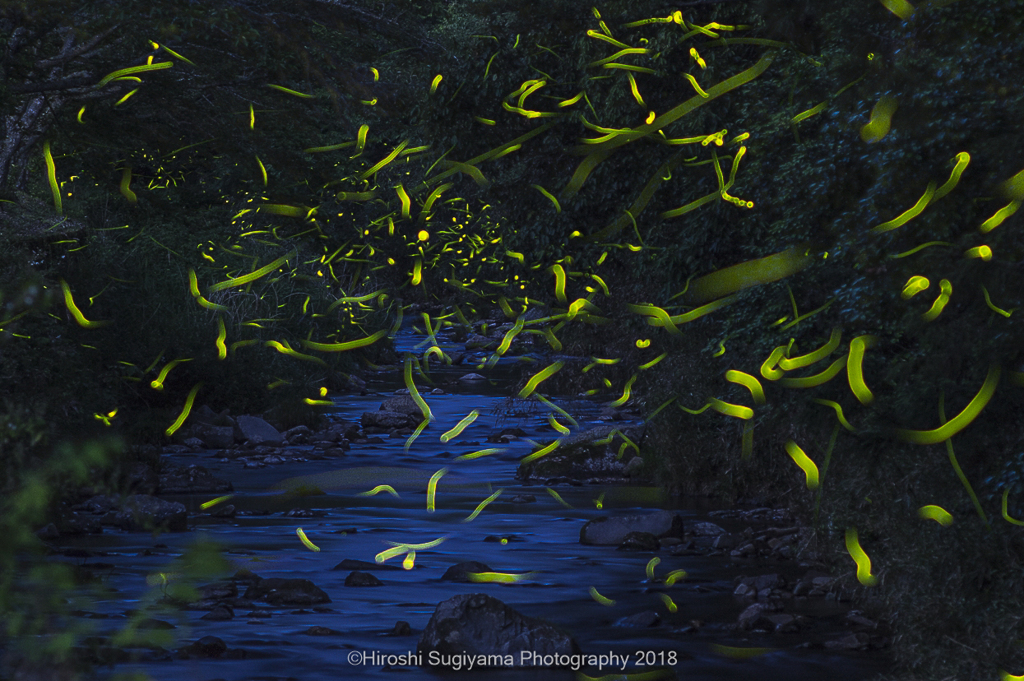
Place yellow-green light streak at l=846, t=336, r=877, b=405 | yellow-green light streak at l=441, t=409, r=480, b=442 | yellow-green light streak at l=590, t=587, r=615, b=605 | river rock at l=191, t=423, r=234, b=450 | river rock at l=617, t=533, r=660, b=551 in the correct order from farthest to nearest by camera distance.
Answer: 1. yellow-green light streak at l=441, t=409, r=480, b=442
2. river rock at l=191, t=423, r=234, b=450
3. river rock at l=617, t=533, r=660, b=551
4. yellow-green light streak at l=590, t=587, r=615, b=605
5. yellow-green light streak at l=846, t=336, r=877, b=405

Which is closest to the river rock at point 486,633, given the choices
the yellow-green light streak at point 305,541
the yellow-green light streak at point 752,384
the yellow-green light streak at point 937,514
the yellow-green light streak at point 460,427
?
the yellow-green light streak at point 752,384

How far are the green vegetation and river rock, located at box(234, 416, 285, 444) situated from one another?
43.7 inches

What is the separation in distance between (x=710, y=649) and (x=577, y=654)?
1.29 metres

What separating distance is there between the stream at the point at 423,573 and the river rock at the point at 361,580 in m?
0.17

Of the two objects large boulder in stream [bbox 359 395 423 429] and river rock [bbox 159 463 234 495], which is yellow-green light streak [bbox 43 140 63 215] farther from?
large boulder in stream [bbox 359 395 423 429]

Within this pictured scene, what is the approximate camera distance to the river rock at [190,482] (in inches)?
661

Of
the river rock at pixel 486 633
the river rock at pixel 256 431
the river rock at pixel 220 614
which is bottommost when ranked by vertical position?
the river rock at pixel 256 431

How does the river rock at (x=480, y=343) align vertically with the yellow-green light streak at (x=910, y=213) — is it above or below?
below

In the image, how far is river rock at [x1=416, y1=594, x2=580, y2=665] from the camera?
9.27 metres

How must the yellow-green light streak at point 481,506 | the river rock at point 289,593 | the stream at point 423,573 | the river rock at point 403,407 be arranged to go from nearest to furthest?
the stream at point 423,573, the river rock at point 289,593, the yellow-green light streak at point 481,506, the river rock at point 403,407

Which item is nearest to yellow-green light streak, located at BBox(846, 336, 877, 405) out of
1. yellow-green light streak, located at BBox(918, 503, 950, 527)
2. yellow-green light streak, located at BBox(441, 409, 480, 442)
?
yellow-green light streak, located at BBox(918, 503, 950, 527)

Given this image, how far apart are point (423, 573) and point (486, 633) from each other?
3.69 m

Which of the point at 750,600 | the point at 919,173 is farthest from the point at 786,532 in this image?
the point at 919,173

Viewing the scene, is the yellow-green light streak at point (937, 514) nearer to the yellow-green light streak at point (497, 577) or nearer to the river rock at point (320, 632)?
the river rock at point (320, 632)
